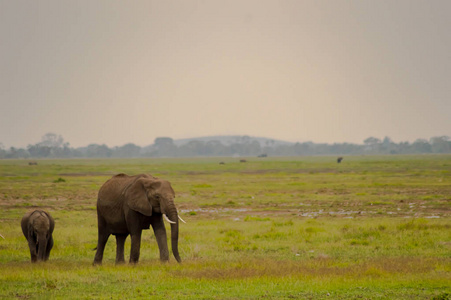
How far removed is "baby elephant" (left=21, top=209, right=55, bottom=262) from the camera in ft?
56.2

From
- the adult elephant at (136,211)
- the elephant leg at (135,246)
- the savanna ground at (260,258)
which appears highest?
the adult elephant at (136,211)

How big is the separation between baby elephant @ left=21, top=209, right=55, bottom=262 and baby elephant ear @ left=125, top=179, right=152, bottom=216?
9.55ft

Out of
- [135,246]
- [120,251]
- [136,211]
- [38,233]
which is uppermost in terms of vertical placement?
[136,211]

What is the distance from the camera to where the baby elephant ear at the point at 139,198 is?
52.1 ft

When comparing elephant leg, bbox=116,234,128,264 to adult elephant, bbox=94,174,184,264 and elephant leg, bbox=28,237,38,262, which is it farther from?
elephant leg, bbox=28,237,38,262

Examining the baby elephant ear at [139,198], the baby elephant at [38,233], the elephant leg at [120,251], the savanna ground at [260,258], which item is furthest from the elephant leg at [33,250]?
the baby elephant ear at [139,198]

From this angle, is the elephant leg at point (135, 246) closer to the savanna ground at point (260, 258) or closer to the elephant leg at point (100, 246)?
the savanna ground at point (260, 258)

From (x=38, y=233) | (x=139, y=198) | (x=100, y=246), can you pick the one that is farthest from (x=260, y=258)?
(x=38, y=233)

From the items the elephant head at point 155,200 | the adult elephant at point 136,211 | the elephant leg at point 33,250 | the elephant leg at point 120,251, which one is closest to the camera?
the elephant head at point 155,200

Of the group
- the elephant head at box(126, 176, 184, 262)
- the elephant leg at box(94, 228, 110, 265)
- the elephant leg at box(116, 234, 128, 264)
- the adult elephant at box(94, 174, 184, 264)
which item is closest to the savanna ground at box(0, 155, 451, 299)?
the elephant leg at box(94, 228, 110, 265)

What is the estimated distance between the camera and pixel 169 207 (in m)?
15.7

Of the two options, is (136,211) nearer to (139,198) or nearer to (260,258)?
(139,198)

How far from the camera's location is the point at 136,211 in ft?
53.6

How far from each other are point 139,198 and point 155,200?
0.50m
